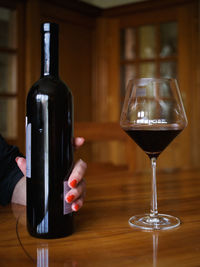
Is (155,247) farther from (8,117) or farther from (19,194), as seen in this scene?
(8,117)

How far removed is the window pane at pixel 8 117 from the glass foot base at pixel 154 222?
2.81 m

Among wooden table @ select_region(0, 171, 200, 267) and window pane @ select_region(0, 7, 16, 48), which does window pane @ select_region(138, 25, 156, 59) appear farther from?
wooden table @ select_region(0, 171, 200, 267)

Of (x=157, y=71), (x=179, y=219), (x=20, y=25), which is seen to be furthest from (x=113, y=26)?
(x=179, y=219)

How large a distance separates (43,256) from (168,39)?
3.46 m

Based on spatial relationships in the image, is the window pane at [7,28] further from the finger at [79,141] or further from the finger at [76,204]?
the finger at [76,204]

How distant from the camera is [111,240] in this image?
→ 55cm

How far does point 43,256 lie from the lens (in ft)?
1.55

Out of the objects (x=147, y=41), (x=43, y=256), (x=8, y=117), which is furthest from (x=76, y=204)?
(x=147, y=41)

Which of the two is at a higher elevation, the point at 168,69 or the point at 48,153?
the point at 168,69

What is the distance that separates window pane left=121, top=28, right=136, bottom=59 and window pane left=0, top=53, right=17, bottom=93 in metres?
1.21

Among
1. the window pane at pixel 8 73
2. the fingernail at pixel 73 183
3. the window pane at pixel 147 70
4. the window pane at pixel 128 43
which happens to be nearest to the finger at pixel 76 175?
the fingernail at pixel 73 183

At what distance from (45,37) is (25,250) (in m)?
0.33

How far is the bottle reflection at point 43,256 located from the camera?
445 millimetres

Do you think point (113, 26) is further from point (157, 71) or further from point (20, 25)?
point (20, 25)
